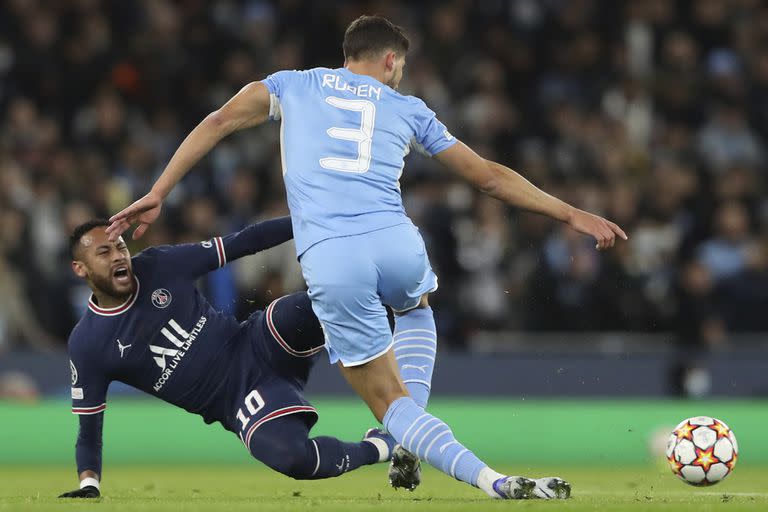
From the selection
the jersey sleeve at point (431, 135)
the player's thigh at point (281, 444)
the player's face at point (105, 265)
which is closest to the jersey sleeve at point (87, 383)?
the player's face at point (105, 265)

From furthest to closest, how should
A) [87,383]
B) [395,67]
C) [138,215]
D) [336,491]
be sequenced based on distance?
[336,491] < [87,383] < [395,67] < [138,215]

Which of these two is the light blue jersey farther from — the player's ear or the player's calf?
the player's ear

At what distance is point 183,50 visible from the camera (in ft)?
48.0

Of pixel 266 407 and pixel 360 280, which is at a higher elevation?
pixel 360 280

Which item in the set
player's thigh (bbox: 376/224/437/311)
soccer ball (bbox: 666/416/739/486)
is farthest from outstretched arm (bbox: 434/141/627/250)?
soccer ball (bbox: 666/416/739/486)

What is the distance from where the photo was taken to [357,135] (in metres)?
6.09

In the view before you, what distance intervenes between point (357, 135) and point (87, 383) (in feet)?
6.45

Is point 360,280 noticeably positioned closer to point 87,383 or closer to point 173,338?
point 173,338

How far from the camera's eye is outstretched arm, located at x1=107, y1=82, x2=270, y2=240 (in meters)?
6.03

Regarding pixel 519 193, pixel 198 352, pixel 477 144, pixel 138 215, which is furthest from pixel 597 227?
pixel 477 144

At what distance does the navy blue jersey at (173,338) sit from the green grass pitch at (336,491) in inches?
22.4

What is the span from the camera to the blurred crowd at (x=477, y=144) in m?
12.6

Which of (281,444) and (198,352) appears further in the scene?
(198,352)

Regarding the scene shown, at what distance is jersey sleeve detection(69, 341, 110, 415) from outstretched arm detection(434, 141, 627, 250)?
2072mm
